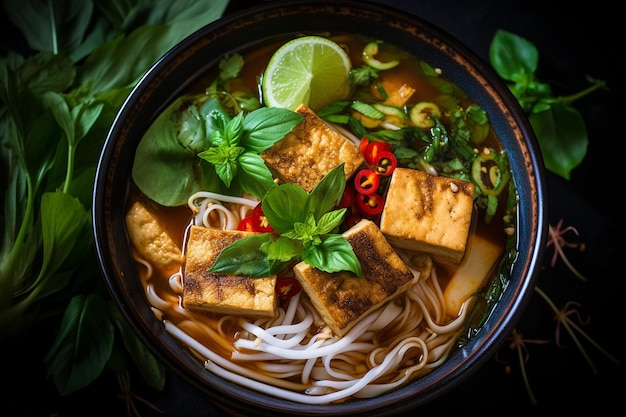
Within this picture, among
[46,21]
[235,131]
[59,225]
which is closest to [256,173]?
[235,131]

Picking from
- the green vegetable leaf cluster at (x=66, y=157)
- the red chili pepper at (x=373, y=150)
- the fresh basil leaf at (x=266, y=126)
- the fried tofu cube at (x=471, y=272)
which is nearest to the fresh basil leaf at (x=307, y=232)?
the fresh basil leaf at (x=266, y=126)

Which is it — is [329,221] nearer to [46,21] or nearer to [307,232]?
[307,232]

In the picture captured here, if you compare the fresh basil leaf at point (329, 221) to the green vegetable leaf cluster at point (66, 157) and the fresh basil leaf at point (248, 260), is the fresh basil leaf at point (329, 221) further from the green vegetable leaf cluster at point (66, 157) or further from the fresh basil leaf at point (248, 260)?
the green vegetable leaf cluster at point (66, 157)

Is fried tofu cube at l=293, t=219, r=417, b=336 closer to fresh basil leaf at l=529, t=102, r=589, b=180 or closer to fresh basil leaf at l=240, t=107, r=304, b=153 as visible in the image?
fresh basil leaf at l=240, t=107, r=304, b=153

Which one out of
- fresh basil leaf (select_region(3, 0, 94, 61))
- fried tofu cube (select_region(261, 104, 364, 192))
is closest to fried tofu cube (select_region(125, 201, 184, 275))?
fried tofu cube (select_region(261, 104, 364, 192))

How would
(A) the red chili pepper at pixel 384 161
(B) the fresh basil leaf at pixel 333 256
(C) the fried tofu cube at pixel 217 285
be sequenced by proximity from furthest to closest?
(A) the red chili pepper at pixel 384 161 → (C) the fried tofu cube at pixel 217 285 → (B) the fresh basil leaf at pixel 333 256

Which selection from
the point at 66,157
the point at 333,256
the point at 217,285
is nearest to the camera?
the point at 333,256

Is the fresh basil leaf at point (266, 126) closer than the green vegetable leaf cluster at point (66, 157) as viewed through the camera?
Yes
